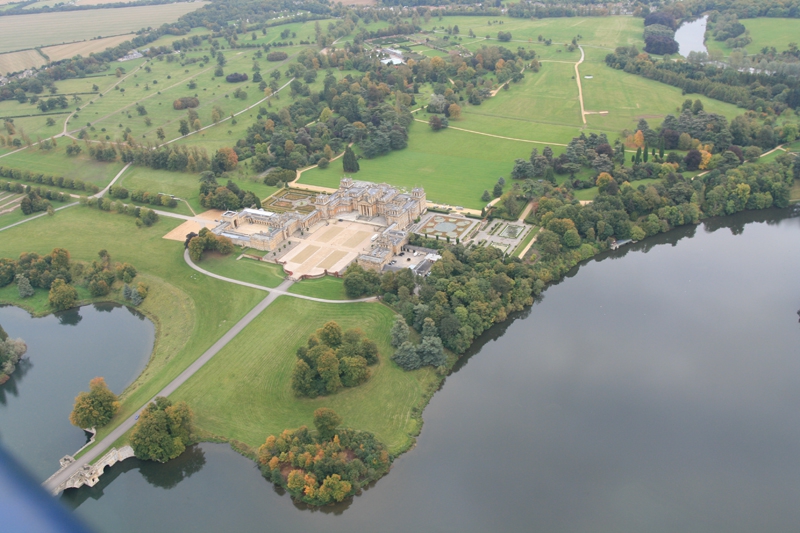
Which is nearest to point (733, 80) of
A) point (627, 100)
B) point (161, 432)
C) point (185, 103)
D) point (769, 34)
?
point (627, 100)

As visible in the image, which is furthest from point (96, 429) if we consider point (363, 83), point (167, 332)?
point (363, 83)

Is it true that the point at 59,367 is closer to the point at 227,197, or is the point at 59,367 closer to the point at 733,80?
the point at 227,197

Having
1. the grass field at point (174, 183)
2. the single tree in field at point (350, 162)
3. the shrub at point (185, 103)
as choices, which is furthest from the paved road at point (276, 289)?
the shrub at point (185, 103)

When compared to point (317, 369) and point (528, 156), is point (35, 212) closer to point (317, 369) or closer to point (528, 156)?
point (317, 369)

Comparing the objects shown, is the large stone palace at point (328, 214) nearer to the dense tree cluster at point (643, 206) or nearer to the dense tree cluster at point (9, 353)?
the dense tree cluster at point (643, 206)

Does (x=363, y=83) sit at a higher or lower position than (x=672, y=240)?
higher

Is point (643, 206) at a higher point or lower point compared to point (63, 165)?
lower
